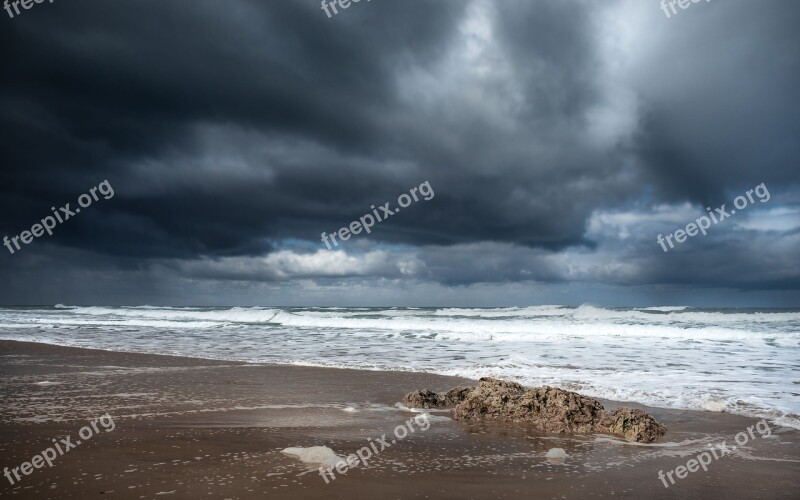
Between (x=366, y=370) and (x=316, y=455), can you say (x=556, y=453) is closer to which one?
(x=316, y=455)

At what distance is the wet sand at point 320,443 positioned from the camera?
3650 mm

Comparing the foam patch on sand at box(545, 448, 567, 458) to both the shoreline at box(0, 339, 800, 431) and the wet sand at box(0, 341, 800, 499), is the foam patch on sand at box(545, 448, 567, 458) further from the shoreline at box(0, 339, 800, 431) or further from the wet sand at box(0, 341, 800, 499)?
the shoreline at box(0, 339, 800, 431)

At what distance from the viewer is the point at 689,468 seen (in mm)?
4258

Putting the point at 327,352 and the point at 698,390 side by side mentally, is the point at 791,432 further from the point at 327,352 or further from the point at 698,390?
the point at 327,352

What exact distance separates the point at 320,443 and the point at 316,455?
598 mm

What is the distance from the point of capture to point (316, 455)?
14.1 feet

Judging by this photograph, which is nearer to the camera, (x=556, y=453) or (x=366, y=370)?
(x=556, y=453)

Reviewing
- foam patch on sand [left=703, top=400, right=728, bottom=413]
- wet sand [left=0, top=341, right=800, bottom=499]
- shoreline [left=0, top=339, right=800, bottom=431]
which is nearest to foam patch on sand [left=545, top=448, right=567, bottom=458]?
wet sand [left=0, top=341, right=800, bottom=499]

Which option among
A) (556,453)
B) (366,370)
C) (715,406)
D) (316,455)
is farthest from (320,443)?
(366,370)

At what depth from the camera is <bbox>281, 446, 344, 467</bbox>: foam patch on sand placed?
13.8 ft

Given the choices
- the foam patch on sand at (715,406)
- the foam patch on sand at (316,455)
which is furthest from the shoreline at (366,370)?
the foam patch on sand at (316,455)

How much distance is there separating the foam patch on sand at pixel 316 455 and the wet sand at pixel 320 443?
10 centimetres

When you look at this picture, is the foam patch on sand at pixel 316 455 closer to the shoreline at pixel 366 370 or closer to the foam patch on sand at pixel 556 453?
the foam patch on sand at pixel 556 453

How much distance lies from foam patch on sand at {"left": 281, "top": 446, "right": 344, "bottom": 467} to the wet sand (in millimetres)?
99
